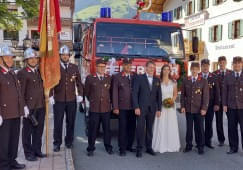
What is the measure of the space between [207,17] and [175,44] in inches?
783

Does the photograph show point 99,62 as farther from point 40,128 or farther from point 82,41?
point 82,41

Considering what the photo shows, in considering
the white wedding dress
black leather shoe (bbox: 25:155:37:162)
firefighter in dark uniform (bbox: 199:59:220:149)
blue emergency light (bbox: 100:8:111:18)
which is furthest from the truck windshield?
black leather shoe (bbox: 25:155:37:162)

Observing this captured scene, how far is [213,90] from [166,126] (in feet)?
4.37

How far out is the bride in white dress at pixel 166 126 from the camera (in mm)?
6169

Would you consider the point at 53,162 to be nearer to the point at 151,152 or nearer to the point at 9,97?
the point at 9,97

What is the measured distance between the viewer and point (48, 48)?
5.61 meters

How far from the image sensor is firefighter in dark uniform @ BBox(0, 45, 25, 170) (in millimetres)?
4539

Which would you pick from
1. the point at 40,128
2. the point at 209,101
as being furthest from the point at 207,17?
the point at 40,128

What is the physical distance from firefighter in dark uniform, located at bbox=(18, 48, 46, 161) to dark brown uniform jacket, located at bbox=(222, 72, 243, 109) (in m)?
3.62

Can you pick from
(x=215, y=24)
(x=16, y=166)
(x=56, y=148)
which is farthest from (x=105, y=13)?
(x=215, y=24)

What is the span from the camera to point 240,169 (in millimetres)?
5238

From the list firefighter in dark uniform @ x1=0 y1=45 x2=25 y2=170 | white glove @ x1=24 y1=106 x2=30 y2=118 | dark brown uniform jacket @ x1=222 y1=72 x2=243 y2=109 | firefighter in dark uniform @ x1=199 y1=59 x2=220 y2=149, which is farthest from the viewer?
firefighter in dark uniform @ x1=199 y1=59 x2=220 y2=149

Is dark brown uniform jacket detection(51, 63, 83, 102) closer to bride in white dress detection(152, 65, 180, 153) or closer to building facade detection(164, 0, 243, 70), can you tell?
bride in white dress detection(152, 65, 180, 153)

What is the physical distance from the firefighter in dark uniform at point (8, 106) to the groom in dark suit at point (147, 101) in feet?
7.08
